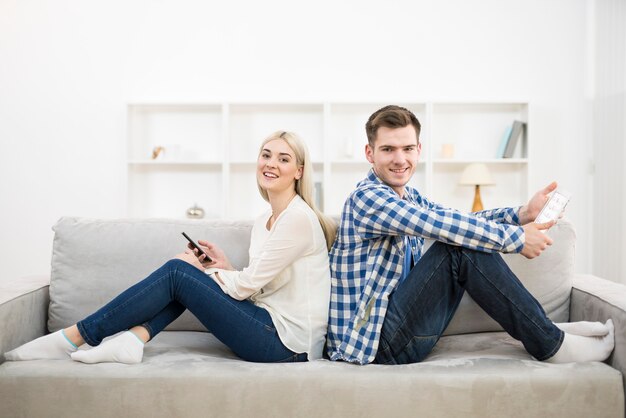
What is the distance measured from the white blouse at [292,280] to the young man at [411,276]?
0.05 m

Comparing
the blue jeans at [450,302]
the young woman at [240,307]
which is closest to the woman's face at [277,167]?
the young woman at [240,307]

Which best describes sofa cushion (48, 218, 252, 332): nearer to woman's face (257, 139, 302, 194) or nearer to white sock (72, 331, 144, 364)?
woman's face (257, 139, 302, 194)

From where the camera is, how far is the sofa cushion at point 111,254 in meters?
2.12

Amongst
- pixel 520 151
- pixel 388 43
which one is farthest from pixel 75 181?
pixel 520 151

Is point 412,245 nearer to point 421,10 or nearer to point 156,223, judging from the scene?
point 156,223

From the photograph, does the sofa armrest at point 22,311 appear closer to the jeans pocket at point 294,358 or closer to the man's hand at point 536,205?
the jeans pocket at point 294,358

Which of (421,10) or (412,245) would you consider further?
(421,10)

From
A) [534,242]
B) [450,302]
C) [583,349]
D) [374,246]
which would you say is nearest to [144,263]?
[374,246]

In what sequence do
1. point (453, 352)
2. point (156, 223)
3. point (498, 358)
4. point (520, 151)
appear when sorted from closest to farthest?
point (498, 358) < point (453, 352) < point (156, 223) < point (520, 151)

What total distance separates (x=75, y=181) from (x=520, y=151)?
11.8ft

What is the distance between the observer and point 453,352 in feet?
6.27

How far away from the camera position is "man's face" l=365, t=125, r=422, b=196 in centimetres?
191

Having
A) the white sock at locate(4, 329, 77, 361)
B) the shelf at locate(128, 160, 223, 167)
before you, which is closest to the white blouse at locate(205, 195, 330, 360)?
the white sock at locate(4, 329, 77, 361)

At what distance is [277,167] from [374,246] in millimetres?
410
